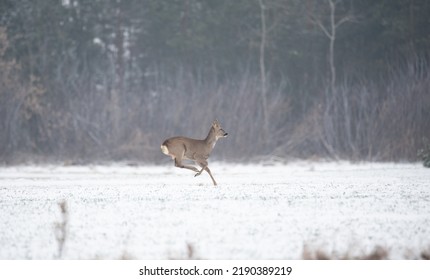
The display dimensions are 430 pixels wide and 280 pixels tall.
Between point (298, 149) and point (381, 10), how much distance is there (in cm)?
951

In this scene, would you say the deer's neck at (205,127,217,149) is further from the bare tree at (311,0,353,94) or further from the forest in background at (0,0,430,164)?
the bare tree at (311,0,353,94)

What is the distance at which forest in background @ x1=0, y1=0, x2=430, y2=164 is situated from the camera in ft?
115

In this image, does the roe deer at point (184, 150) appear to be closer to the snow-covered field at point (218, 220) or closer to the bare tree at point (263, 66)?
the snow-covered field at point (218, 220)

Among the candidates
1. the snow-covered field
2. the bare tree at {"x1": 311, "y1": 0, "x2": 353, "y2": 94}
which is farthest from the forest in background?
the snow-covered field

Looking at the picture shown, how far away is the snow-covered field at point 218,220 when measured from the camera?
10.4m

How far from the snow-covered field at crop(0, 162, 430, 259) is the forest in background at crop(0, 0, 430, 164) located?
1579 centimetres

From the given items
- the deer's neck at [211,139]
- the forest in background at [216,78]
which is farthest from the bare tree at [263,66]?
the deer's neck at [211,139]

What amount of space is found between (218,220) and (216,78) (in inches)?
1020

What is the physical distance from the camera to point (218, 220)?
12.5m

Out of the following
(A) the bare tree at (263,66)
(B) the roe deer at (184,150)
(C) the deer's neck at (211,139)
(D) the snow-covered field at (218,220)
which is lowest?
(D) the snow-covered field at (218,220)

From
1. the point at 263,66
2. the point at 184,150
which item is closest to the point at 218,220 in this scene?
the point at 184,150

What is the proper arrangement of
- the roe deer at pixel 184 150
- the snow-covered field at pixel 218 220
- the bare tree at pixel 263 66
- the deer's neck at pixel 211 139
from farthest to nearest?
the bare tree at pixel 263 66
the deer's neck at pixel 211 139
the roe deer at pixel 184 150
the snow-covered field at pixel 218 220

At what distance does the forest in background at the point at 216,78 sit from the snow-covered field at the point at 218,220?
51.8 ft

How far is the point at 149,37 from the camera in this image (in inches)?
1788
